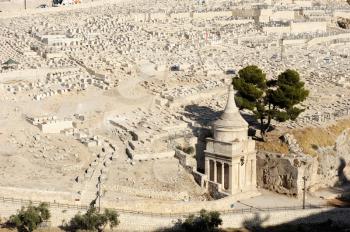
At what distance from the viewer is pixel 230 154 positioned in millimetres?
42531

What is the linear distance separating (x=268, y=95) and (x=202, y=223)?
11.1 meters

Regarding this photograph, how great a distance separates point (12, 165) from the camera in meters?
40.6

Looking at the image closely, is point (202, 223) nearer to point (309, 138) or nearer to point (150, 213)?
point (150, 213)

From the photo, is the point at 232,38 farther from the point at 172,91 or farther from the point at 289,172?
the point at 289,172

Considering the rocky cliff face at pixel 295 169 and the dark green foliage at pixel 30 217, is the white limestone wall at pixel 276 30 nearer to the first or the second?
the rocky cliff face at pixel 295 169

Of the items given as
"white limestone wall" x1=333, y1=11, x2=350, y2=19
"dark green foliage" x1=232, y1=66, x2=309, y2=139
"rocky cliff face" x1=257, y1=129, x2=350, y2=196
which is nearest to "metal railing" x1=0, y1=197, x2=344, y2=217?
"rocky cliff face" x1=257, y1=129, x2=350, y2=196

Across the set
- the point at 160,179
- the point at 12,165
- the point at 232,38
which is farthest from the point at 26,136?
the point at 232,38

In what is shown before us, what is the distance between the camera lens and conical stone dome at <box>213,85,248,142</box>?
43.0 metres

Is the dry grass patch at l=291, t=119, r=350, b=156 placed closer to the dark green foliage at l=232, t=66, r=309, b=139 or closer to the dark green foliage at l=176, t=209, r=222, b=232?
the dark green foliage at l=232, t=66, r=309, b=139

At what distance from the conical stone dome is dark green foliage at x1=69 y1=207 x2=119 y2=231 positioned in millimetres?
8199

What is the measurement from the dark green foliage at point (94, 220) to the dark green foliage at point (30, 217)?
114cm

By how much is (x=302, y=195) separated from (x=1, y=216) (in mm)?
14508

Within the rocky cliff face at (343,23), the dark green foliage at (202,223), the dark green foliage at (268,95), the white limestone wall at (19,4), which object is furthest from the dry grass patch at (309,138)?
the white limestone wall at (19,4)

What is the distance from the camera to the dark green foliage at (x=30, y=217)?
35312 mm
